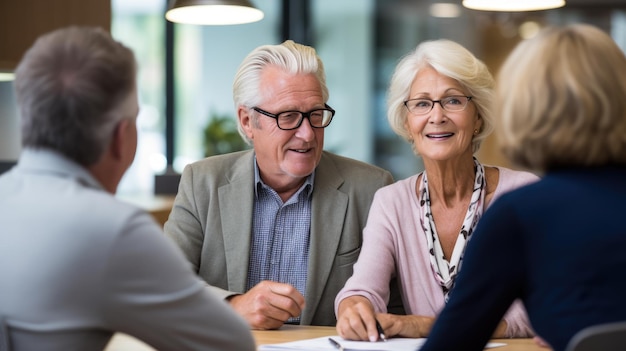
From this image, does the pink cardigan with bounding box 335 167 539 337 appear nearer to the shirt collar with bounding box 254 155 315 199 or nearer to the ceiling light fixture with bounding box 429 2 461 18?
the shirt collar with bounding box 254 155 315 199

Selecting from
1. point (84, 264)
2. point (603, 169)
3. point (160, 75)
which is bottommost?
point (160, 75)

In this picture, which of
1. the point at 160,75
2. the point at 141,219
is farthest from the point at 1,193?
the point at 160,75

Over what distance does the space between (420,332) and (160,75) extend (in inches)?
256

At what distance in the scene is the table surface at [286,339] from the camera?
208 cm

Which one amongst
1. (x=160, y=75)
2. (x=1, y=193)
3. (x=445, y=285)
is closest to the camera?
(x=1, y=193)

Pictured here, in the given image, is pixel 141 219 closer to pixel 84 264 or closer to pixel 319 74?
pixel 84 264

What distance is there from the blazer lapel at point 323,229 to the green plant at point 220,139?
530 centimetres

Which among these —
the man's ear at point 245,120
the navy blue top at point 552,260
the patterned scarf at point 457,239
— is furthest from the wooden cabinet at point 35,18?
the navy blue top at point 552,260

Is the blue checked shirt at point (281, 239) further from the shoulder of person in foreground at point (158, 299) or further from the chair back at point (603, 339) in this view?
the chair back at point (603, 339)

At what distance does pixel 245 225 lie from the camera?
271 centimetres

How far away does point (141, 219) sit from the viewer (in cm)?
139

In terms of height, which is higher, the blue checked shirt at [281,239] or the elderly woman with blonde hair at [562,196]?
the elderly woman with blonde hair at [562,196]

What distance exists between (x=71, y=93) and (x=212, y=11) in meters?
2.61

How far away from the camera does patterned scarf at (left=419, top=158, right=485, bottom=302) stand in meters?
2.52
